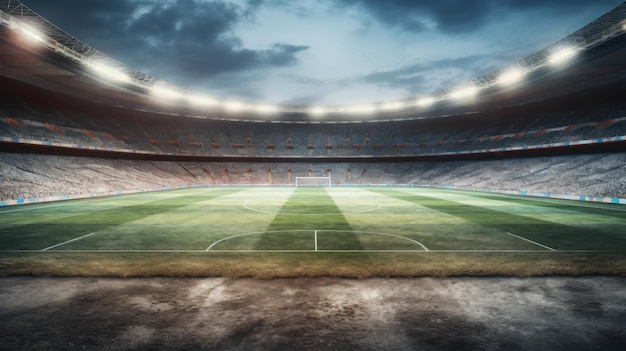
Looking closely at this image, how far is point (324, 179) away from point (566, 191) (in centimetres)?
3157

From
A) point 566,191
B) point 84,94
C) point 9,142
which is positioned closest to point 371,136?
point 566,191

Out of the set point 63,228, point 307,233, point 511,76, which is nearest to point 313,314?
point 307,233

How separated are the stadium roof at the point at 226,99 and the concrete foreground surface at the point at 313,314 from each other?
791 inches

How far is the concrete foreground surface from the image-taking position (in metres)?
4.26

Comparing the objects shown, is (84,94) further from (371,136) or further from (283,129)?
(371,136)

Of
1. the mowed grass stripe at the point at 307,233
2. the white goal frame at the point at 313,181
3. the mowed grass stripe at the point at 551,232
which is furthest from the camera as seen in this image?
the white goal frame at the point at 313,181

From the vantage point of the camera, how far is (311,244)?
32.9 feet

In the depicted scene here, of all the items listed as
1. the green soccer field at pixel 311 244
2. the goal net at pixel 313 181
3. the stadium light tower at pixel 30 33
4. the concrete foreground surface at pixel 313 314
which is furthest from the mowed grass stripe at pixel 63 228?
the goal net at pixel 313 181

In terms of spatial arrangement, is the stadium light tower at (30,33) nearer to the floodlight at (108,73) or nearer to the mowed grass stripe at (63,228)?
the floodlight at (108,73)

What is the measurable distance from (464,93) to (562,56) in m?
11.6

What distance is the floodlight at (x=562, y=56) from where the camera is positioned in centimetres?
2387

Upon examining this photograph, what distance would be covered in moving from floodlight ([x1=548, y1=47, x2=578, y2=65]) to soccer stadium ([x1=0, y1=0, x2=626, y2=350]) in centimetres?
22

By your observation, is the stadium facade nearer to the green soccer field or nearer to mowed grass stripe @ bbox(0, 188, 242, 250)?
mowed grass stripe @ bbox(0, 188, 242, 250)

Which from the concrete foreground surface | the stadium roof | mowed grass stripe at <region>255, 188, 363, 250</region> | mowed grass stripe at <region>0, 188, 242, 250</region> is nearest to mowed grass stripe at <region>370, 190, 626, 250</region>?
the concrete foreground surface
